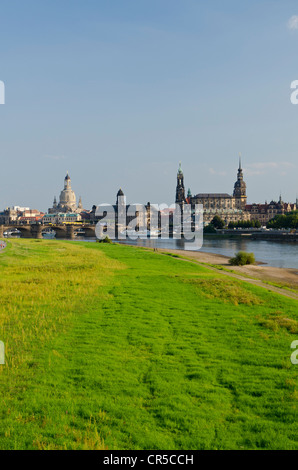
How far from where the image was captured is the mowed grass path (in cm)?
765

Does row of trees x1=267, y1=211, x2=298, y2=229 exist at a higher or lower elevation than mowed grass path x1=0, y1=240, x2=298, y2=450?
higher

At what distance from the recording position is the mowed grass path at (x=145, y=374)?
7.65 m

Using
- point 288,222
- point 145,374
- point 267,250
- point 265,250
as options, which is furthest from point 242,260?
point 288,222

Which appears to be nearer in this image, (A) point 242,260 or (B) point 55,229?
(A) point 242,260

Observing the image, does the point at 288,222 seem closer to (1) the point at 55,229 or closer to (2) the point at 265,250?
(2) the point at 265,250

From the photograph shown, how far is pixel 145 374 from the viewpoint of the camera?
10.7m

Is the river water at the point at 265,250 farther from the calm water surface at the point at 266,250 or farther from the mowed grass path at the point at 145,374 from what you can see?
the mowed grass path at the point at 145,374

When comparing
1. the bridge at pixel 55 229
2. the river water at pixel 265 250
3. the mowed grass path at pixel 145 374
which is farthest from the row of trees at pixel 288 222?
the mowed grass path at pixel 145 374

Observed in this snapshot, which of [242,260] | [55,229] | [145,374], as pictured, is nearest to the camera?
[145,374]

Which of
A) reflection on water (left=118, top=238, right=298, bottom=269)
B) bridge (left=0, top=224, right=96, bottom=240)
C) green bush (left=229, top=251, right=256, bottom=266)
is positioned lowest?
reflection on water (left=118, top=238, right=298, bottom=269)

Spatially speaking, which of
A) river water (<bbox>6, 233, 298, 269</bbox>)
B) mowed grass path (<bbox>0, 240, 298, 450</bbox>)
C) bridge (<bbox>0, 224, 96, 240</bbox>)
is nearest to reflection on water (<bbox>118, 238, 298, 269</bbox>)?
river water (<bbox>6, 233, 298, 269</bbox>)

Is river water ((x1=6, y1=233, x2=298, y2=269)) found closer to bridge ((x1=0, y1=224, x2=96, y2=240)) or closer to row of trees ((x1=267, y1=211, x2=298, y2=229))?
row of trees ((x1=267, y1=211, x2=298, y2=229))

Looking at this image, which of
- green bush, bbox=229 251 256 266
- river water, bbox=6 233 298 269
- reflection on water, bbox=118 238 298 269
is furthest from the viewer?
river water, bbox=6 233 298 269
